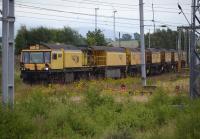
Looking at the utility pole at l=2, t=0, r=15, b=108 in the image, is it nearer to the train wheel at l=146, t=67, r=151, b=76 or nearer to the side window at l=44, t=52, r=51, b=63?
the side window at l=44, t=52, r=51, b=63

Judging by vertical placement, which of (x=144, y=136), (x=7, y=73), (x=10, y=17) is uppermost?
(x=10, y=17)

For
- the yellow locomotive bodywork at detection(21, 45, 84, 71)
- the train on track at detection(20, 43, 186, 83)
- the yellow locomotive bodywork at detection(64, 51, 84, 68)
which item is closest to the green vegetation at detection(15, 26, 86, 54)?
the train on track at detection(20, 43, 186, 83)

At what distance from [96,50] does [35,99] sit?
30194 mm

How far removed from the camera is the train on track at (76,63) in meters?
39.0

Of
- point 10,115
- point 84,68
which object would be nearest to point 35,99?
point 10,115

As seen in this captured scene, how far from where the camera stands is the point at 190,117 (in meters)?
11.6

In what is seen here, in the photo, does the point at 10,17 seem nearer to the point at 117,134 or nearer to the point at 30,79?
the point at 117,134

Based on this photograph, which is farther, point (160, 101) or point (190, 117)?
point (160, 101)

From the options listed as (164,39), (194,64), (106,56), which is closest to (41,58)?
(106,56)

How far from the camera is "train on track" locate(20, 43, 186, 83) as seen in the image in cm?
3897

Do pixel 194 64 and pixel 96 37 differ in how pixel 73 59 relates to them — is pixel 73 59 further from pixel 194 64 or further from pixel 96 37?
pixel 96 37

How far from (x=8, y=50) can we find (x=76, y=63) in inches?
1191

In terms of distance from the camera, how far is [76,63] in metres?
42.6

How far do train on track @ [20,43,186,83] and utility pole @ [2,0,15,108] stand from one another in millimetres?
25692
